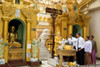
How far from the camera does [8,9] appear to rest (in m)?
7.46

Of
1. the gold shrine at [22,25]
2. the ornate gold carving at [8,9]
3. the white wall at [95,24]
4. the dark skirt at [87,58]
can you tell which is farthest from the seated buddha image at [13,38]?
the white wall at [95,24]

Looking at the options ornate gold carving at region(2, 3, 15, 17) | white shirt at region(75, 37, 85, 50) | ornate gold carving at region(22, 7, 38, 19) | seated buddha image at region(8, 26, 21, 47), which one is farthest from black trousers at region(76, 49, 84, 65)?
ornate gold carving at region(2, 3, 15, 17)

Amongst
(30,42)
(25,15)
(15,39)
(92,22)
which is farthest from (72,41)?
(92,22)

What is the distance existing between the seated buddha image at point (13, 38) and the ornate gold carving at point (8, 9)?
1.36m

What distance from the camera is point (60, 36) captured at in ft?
35.3

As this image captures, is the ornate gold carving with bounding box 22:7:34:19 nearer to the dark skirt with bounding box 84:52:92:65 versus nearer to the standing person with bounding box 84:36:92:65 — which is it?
the standing person with bounding box 84:36:92:65

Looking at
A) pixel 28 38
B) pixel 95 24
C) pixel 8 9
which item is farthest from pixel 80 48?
pixel 95 24

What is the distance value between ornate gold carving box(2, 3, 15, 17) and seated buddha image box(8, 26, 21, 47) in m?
1.36

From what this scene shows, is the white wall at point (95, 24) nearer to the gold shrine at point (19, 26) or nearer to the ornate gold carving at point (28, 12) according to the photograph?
the gold shrine at point (19, 26)

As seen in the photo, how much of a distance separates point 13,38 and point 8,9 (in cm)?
200

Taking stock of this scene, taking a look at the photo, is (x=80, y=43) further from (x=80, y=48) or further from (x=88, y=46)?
(x=88, y=46)

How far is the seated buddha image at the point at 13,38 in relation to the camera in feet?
26.9

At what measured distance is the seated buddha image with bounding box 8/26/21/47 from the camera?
26.9 ft

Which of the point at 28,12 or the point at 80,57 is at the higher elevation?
the point at 28,12
